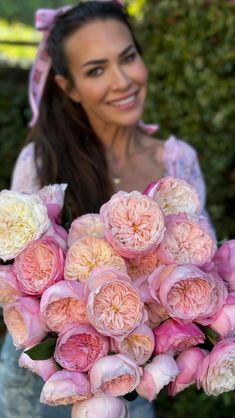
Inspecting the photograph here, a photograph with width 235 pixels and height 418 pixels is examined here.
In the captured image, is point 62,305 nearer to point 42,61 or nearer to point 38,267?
point 38,267

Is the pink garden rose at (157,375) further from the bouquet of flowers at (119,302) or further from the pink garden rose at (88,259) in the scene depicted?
the pink garden rose at (88,259)

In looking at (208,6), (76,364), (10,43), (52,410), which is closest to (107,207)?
(76,364)

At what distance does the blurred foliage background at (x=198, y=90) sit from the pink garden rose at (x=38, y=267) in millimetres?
2005

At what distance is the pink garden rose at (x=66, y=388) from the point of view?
1251mm

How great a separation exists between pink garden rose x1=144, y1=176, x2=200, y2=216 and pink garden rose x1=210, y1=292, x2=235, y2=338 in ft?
0.70

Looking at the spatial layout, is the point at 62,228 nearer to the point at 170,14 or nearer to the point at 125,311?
the point at 125,311

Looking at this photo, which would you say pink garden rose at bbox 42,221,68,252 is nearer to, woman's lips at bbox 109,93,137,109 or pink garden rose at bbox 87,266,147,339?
pink garden rose at bbox 87,266,147,339

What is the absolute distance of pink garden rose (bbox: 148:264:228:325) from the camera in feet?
4.11

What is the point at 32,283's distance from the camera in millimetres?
1301

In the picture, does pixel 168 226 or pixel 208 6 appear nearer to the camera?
pixel 168 226

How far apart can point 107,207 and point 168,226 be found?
13cm

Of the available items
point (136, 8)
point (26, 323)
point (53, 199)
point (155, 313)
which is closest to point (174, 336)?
point (155, 313)

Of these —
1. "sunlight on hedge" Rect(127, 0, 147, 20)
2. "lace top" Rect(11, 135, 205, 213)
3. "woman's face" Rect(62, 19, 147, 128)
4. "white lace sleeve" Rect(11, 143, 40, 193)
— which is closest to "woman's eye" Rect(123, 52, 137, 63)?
"woman's face" Rect(62, 19, 147, 128)

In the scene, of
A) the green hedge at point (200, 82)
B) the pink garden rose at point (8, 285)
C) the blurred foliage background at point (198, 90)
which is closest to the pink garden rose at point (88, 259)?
the pink garden rose at point (8, 285)
